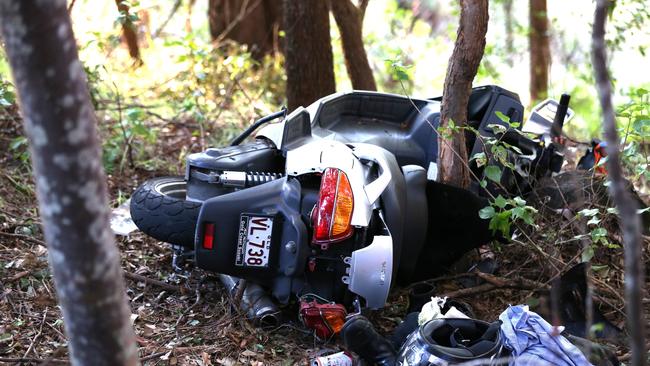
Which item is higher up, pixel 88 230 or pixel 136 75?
pixel 88 230

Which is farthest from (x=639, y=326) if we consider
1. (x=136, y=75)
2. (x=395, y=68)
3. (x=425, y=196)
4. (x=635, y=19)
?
(x=136, y=75)

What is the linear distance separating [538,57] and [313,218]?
22.5 feet

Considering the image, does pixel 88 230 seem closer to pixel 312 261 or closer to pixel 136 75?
pixel 312 261

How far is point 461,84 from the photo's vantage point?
4234 mm

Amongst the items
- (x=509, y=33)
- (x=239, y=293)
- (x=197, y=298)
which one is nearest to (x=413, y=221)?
(x=239, y=293)

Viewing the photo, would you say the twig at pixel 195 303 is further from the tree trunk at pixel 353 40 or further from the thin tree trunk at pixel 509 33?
the thin tree trunk at pixel 509 33

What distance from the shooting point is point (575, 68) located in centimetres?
1117

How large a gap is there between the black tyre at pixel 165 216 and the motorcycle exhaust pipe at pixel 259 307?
0.44 meters

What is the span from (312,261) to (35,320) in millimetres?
1383

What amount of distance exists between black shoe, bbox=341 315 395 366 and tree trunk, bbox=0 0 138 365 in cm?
138

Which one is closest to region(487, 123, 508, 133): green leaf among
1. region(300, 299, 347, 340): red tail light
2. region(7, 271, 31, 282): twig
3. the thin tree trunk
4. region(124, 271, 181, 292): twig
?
region(300, 299, 347, 340): red tail light

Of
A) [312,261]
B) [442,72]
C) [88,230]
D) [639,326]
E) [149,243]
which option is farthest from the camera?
[442,72]

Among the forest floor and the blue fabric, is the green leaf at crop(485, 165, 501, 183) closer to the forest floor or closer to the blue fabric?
the forest floor

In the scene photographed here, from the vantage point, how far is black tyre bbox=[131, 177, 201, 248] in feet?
13.1
